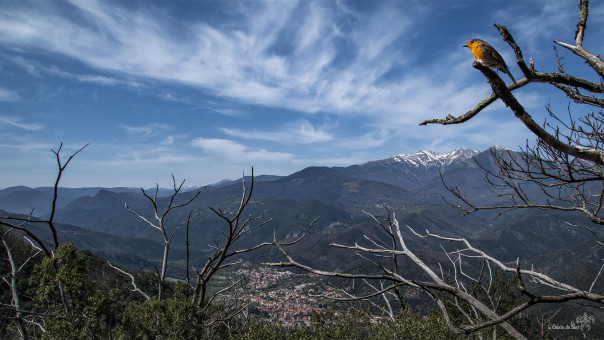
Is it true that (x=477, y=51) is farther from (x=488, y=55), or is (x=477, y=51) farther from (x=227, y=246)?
(x=227, y=246)

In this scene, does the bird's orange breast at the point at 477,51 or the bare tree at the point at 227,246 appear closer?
the bird's orange breast at the point at 477,51

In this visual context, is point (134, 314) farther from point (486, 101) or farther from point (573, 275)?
point (573, 275)

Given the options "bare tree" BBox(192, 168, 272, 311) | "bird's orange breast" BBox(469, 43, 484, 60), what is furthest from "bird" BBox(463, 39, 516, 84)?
"bare tree" BBox(192, 168, 272, 311)

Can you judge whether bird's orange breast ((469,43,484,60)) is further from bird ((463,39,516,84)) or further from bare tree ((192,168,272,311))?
bare tree ((192,168,272,311))

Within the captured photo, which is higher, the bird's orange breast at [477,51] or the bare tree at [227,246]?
the bird's orange breast at [477,51]

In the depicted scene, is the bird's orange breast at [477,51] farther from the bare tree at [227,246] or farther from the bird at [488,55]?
the bare tree at [227,246]

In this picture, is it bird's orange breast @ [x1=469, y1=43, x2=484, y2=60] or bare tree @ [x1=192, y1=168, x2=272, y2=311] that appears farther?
bare tree @ [x1=192, y1=168, x2=272, y2=311]

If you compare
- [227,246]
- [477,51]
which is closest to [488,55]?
[477,51]

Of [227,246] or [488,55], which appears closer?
[488,55]

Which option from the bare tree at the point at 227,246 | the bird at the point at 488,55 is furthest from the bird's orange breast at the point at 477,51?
the bare tree at the point at 227,246

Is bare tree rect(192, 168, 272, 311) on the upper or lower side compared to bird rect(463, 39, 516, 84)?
lower

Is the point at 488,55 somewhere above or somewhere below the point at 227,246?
above

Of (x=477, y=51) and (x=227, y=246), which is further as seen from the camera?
(x=227, y=246)

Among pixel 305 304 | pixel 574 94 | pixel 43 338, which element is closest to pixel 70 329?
pixel 43 338
